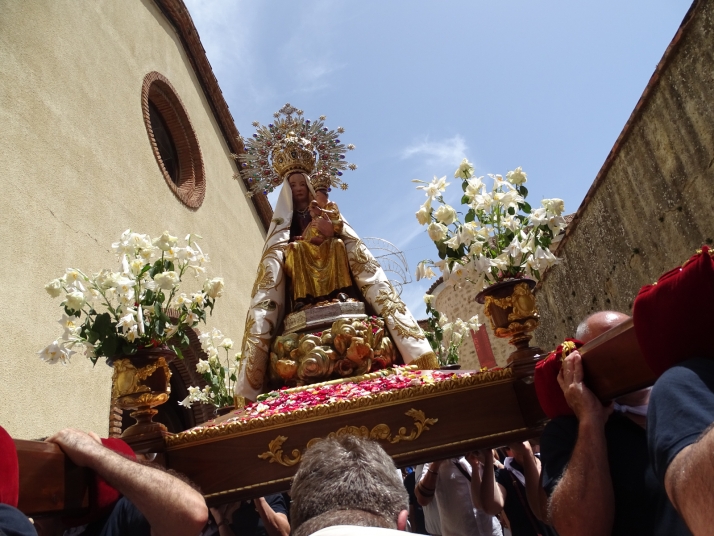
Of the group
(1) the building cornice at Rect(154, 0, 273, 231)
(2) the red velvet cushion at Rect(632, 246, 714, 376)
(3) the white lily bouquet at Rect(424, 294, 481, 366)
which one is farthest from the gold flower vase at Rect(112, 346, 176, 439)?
(1) the building cornice at Rect(154, 0, 273, 231)

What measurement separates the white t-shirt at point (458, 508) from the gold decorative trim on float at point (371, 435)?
910 mm

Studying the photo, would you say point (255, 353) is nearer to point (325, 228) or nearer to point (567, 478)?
point (325, 228)

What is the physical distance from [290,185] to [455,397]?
365cm

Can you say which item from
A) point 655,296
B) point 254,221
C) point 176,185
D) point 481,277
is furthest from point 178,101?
point 655,296

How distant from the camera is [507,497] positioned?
123 inches

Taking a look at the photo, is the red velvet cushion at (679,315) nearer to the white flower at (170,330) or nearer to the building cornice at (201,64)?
the white flower at (170,330)

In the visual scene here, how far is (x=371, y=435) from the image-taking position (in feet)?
8.57

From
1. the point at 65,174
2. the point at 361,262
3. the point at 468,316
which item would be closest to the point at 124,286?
the point at 361,262

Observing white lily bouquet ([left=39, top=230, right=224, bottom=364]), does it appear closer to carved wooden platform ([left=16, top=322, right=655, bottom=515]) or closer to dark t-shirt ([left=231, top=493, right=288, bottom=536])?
carved wooden platform ([left=16, top=322, right=655, bottom=515])

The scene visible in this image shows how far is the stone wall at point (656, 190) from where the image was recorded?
5.39 meters

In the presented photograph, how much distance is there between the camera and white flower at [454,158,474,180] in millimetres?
3309

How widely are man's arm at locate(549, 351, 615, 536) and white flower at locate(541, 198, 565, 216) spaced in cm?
162

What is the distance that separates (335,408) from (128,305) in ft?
3.83

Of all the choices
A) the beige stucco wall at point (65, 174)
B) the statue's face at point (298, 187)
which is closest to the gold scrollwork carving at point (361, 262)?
the statue's face at point (298, 187)
